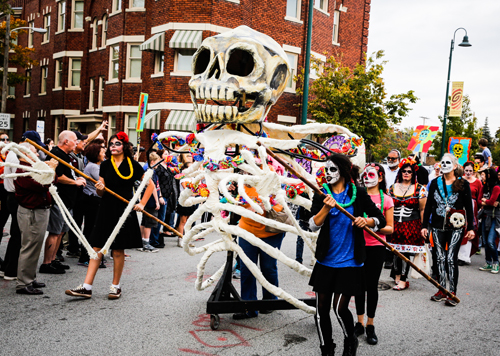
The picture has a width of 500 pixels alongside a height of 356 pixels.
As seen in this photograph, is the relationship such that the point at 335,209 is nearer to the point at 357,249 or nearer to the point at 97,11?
the point at 357,249

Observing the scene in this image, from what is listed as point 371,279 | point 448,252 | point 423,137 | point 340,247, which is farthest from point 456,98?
point 340,247

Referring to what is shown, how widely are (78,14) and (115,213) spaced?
2518 cm

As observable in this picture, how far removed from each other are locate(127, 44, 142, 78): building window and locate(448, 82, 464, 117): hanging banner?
14.9 meters

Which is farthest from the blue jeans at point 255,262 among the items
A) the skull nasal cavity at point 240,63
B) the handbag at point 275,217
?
the skull nasal cavity at point 240,63

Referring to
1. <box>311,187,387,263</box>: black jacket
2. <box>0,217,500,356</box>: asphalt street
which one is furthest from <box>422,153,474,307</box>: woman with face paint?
<box>311,187,387,263</box>: black jacket

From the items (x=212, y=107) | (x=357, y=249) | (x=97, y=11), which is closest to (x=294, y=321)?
(x=357, y=249)

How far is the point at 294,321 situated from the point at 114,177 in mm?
2808

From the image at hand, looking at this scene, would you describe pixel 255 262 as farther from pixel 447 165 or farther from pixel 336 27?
pixel 336 27

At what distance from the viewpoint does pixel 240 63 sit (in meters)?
4.63

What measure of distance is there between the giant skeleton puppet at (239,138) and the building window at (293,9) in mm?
19333

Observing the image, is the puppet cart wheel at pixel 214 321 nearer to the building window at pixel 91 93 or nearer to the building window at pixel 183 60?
the building window at pixel 183 60

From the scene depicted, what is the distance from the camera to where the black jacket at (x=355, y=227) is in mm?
4051

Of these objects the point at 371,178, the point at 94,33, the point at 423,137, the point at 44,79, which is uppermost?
the point at 94,33

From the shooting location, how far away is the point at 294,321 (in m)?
5.15
